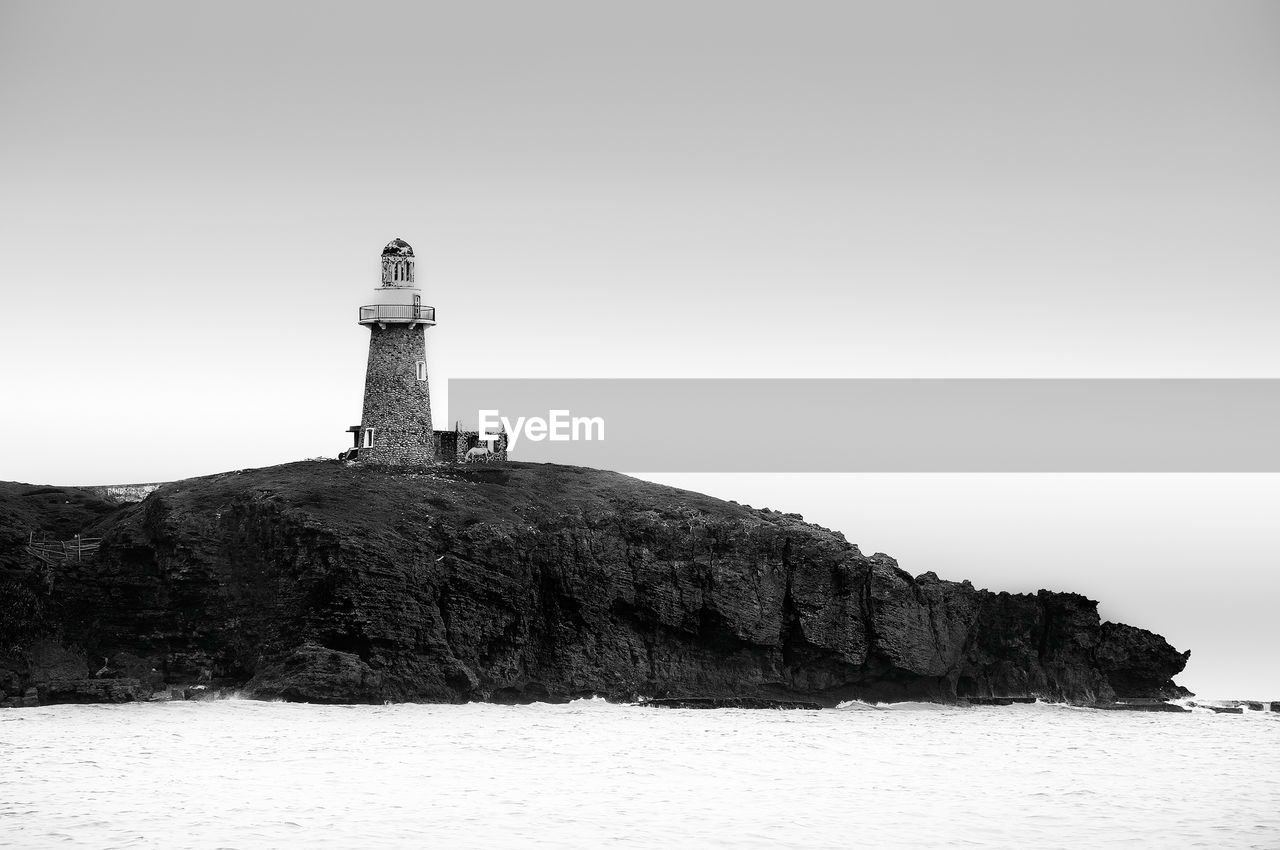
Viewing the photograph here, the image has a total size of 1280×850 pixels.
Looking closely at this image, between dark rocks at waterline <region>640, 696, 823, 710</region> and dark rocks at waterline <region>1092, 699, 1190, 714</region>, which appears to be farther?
dark rocks at waterline <region>1092, 699, 1190, 714</region>

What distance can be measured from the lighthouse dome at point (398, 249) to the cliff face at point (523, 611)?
14803 millimetres

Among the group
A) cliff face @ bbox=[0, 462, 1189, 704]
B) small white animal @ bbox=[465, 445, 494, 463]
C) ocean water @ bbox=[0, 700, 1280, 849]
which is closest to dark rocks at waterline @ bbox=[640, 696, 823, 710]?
cliff face @ bbox=[0, 462, 1189, 704]

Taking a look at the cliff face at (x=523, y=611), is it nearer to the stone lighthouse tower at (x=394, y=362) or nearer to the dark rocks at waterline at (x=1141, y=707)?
the dark rocks at waterline at (x=1141, y=707)

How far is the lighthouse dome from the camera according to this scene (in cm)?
9088

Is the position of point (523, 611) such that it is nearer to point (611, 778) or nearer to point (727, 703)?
point (727, 703)

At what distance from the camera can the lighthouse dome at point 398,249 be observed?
90.9 m

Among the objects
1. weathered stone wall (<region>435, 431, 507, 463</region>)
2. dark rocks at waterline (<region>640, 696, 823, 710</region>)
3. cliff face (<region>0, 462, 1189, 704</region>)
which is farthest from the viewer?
weathered stone wall (<region>435, 431, 507, 463</region>)

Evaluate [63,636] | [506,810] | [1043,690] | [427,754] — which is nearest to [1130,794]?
[506,810]

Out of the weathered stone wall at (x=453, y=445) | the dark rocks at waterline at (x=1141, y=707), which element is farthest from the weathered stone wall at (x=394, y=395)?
the dark rocks at waterline at (x=1141, y=707)

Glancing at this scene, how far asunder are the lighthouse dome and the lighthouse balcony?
289cm

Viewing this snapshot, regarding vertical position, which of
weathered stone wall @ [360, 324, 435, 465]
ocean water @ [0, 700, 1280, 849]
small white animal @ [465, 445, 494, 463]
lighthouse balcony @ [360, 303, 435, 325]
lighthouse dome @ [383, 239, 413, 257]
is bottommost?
ocean water @ [0, 700, 1280, 849]

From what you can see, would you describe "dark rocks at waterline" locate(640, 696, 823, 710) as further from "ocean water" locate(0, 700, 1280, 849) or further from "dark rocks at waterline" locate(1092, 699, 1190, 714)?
"dark rocks at waterline" locate(1092, 699, 1190, 714)

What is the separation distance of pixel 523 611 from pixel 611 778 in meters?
22.9

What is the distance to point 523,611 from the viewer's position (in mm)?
75688
